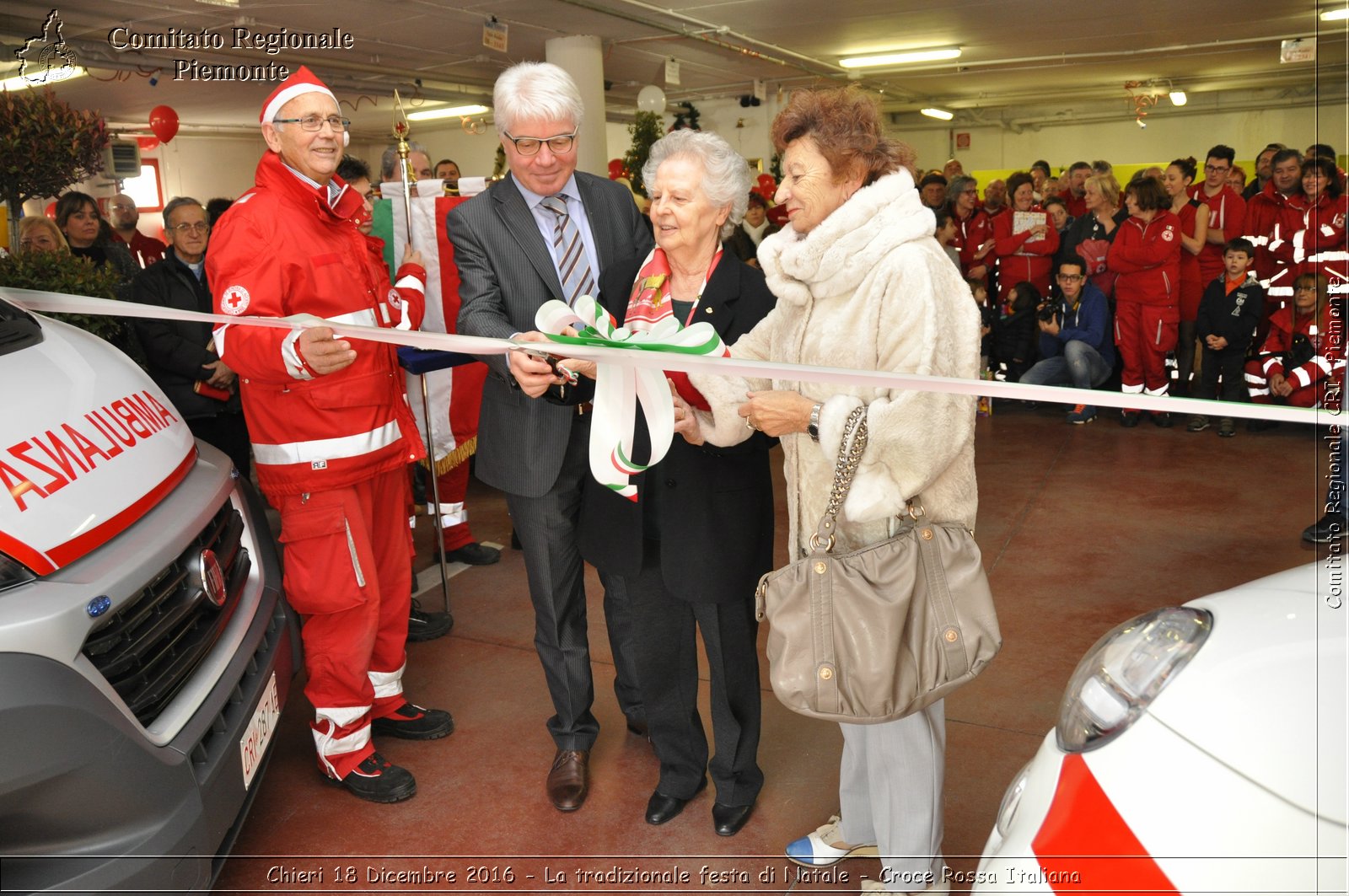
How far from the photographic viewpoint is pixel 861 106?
1.90 m

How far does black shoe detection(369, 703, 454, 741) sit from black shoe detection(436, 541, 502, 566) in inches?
59.6

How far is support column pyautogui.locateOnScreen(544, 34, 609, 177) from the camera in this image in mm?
10930

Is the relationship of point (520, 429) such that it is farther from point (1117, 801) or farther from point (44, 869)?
point (1117, 801)

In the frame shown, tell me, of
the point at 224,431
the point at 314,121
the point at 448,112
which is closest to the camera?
the point at 314,121

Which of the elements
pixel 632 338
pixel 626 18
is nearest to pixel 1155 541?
pixel 632 338

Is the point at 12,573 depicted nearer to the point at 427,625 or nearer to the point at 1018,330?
the point at 427,625

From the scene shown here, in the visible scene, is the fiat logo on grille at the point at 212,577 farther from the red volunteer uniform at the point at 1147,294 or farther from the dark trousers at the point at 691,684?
the red volunteer uniform at the point at 1147,294

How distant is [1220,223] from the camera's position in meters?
7.57

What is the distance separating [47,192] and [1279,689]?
3.84m

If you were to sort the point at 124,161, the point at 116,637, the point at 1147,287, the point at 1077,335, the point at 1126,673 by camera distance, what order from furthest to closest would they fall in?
the point at 124,161
the point at 1077,335
the point at 1147,287
the point at 116,637
the point at 1126,673

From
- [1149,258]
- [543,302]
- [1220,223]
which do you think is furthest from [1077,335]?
[543,302]

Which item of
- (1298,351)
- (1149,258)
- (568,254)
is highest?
(1149,258)

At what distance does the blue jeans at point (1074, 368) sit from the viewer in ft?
24.0

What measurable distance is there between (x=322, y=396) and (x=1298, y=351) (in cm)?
595
